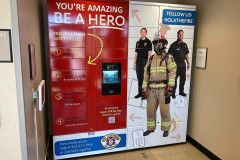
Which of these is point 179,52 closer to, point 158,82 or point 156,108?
point 158,82

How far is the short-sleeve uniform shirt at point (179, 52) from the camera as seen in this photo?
106 inches

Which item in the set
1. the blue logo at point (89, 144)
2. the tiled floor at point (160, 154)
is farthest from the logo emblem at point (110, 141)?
the tiled floor at point (160, 154)

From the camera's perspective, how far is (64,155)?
2.53 m

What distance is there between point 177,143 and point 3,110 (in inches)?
106

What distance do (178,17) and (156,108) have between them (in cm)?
137

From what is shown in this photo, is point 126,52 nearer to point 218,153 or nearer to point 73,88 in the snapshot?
point 73,88

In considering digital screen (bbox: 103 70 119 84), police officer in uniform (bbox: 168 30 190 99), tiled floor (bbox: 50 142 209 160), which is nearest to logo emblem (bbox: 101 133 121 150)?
tiled floor (bbox: 50 142 209 160)

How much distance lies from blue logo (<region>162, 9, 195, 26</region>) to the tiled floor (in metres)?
1.94

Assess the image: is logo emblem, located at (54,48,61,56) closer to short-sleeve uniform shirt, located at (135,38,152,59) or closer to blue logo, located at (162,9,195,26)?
short-sleeve uniform shirt, located at (135,38,152,59)

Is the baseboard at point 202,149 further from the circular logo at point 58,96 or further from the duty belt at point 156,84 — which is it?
the circular logo at point 58,96

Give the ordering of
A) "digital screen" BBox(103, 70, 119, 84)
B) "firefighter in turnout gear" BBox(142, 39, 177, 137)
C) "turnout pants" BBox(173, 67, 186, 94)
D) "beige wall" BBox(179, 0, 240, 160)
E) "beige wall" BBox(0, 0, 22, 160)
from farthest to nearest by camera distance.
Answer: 1. "turnout pants" BBox(173, 67, 186, 94)
2. "firefighter in turnout gear" BBox(142, 39, 177, 137)
3. "digital screen" BBox(103, 70, 119, 84)
4. "beige wall" BBox(179, 0, 240, 160)
5. "beige wall" BBox(0, 0, 22, 160)

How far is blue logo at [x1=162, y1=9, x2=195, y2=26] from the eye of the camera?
2.59 meters

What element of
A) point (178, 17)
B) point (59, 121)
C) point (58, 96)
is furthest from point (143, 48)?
point (59, 121)

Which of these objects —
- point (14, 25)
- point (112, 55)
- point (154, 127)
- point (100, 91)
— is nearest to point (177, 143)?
point (154, 127)
